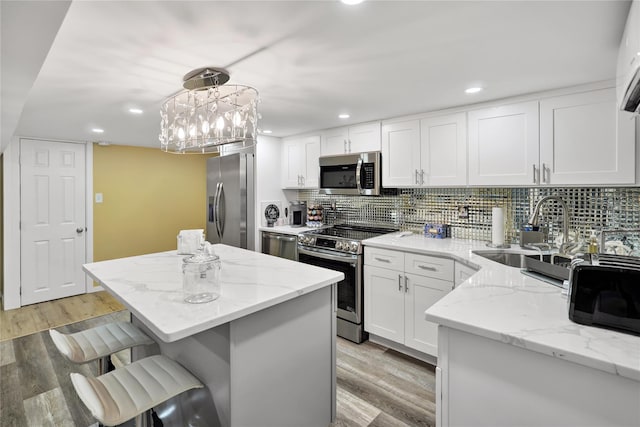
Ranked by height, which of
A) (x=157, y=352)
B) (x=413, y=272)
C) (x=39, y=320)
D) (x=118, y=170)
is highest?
(x=118, y=170)

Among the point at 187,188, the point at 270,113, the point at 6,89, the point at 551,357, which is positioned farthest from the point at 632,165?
the point at 187,188

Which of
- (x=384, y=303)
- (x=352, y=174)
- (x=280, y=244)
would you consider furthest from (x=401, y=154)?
(x=280, y=244)

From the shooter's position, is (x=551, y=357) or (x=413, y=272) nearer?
(x=551, y=357)

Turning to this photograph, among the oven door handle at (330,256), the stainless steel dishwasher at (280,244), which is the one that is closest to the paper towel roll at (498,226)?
the oven door handle at (330,256)

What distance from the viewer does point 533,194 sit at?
8.56ft

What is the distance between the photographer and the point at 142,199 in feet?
16.2

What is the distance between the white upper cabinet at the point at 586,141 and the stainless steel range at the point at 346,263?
1.58 metres

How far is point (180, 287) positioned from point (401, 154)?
228cm

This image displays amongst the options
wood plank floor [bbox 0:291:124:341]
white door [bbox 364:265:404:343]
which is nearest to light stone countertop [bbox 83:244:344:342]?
white door [bbox 364:265:404:343]

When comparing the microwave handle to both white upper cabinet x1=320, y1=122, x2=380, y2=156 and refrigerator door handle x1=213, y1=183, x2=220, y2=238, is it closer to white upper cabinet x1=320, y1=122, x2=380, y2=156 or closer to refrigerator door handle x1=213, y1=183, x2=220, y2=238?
white upper cabinet x1=320, y1=122, x2=380, y2=156

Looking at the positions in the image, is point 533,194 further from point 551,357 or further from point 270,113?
point 270,113

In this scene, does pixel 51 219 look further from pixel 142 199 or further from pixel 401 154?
pixel 401 154

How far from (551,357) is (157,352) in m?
1.98

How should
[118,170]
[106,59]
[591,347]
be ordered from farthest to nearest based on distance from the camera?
[118,170] < [106,59] < [591,347]
